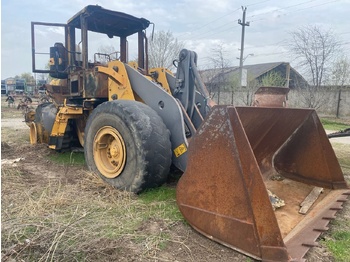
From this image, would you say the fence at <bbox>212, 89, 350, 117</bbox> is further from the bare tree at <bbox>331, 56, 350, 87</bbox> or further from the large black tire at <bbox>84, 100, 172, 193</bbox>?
the large black tire at <bbox>84, 100, 172, 193</bbox>

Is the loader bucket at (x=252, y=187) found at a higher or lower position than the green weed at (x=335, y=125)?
higher

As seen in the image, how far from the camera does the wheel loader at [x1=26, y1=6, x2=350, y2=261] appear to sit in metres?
2.30

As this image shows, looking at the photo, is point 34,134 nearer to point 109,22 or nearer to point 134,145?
point 109,22

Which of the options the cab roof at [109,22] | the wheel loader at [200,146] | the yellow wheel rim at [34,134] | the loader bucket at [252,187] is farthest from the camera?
the yellow wheel rim at [34,134]

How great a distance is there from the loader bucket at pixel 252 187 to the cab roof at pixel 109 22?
10.00 feet

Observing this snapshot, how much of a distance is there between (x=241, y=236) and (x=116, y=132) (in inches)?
79.1

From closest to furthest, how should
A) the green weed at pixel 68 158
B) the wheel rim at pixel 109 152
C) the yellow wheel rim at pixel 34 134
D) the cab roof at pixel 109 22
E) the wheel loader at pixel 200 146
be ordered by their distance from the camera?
the wheel loader at pixel 200 146
the wheel rim at pixel 109 152
the cab roof at pixel 109 22
the green weed at pixel 68 158
the yellow wheel rim at pixel 34 134

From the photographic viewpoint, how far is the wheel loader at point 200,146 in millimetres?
2299

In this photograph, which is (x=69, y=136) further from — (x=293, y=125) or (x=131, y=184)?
(x=293, y=125)

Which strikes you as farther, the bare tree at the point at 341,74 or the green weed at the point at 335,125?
the bare tree at the point at 341,74

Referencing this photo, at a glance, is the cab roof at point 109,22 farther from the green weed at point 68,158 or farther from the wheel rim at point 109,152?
the green weed at point 68,158

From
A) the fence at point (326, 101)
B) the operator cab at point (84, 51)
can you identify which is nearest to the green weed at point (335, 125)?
the fence at point (326, 101)

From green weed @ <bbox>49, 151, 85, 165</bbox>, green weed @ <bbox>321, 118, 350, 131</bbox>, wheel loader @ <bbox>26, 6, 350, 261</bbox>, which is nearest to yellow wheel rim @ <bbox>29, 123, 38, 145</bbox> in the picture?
wheel loader @ <bbox>26, 6, 350, 261</bbox>

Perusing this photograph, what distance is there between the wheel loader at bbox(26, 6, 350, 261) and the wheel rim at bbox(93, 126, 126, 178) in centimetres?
1
